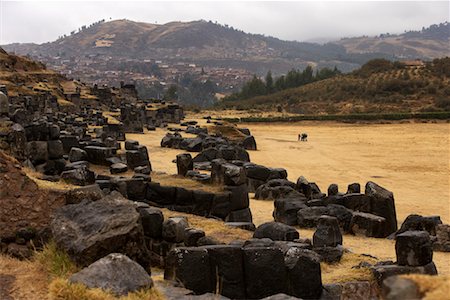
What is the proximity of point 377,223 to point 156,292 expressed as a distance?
12390mm

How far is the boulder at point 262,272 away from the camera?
366 inches

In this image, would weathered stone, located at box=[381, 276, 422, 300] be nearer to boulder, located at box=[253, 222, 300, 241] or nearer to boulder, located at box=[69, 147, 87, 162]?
boulder, located at box=[253, 222, 300, 241]

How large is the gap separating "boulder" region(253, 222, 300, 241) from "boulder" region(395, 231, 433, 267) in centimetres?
304

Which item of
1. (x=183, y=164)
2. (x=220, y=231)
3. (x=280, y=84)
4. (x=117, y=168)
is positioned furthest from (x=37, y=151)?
(x=280, y=84)

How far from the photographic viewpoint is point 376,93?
309ft

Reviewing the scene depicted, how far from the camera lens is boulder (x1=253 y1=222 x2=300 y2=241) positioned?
44.3 ft

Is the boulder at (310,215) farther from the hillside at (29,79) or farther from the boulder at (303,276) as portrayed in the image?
the hillside at (29,79)

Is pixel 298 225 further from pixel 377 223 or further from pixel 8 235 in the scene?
pixel 8 235

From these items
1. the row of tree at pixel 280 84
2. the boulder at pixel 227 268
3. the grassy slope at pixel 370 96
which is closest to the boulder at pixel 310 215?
the boulder at pixel 227 268

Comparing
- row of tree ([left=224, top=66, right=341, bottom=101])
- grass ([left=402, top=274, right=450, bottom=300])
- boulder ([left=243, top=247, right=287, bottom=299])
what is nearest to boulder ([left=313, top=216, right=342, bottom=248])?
boulder ([left=243, top=247, right=287, bottom=299])

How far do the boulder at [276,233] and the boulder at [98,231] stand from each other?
450cm

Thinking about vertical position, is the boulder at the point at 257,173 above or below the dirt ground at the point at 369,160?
Result: above

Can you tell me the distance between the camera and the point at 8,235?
10.3 metres

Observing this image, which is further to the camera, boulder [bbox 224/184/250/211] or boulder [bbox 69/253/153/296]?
boulder [bbox 224/184/250/211]
